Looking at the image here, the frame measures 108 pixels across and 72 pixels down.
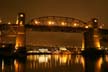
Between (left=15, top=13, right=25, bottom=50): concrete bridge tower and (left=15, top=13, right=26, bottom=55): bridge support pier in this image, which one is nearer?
(left=15, top=13, right=26, bottom=55): bridge support pier

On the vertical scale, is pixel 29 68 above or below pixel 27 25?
below

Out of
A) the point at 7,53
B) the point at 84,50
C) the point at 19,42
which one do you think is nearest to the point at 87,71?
the point at 7,53

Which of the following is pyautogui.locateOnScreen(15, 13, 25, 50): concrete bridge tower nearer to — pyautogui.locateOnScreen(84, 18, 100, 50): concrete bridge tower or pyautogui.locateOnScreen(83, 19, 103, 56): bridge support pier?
pyautogui.locateOnScreen(83, 19, 103, 56): bridge support pier

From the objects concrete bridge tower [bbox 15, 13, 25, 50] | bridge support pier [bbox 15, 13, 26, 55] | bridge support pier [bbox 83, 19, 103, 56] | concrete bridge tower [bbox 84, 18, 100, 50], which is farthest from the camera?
concrete bridge tower [bbox 84, 18, 100, 50]

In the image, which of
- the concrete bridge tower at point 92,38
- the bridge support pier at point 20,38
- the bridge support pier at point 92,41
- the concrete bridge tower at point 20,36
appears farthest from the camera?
the concrete bridge tower at point 92,38

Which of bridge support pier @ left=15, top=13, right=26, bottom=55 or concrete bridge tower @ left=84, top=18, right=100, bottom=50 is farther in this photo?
concrete bridge tower @ left=84, top=18, right=100, bottom=50

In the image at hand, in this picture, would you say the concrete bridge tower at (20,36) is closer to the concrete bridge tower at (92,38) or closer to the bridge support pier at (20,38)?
the bridge support pier at (20,38)

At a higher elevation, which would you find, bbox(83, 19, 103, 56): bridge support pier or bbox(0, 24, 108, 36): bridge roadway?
bbox(0, 24, 108, 36): bridge roadway

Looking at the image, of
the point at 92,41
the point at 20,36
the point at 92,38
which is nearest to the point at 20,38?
the point at 20,36

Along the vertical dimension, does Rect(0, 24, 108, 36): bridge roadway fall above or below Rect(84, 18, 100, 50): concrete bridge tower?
above

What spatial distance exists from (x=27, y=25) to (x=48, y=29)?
5199 mm

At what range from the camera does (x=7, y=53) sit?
174 feet

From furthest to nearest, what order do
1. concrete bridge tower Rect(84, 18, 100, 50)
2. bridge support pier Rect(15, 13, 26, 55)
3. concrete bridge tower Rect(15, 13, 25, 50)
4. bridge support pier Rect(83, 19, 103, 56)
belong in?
concrete bridge tower Rect(84, 18, 100, 50), bridge support pier Rect(83, 19, 103, 56), concrete bridge tower Rect(15, 13, 25, 50), bridge support pier Rect(15, 13, 26, 55)

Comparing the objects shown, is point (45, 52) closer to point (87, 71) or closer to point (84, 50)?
point (84, 50)
